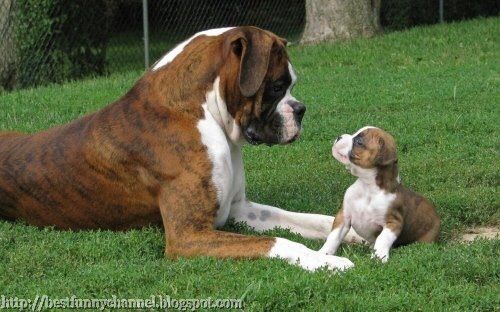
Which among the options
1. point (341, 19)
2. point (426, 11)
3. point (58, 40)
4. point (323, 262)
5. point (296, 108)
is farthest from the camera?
point (426, 11)

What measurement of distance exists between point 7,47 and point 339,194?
8.30 m

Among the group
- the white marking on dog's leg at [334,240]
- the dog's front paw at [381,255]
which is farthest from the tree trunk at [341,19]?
the dog's front paw at [381,255]

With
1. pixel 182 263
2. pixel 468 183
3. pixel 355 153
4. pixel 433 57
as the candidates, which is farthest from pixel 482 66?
pixel 182 263

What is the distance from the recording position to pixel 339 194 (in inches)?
299

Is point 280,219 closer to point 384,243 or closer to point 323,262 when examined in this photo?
point 384,243

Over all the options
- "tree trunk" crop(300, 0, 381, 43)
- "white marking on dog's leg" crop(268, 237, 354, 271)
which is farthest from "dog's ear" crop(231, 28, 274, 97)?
"tree trunk" crop(300, 0, 381, 43)

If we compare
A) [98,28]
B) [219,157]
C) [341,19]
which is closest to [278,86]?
[219,157]

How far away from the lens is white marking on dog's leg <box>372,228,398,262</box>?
19.1ft

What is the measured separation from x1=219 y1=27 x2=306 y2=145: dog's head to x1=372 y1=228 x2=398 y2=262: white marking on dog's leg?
84 centimetres

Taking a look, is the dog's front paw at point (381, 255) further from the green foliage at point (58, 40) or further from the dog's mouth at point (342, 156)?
the green foliage at point (58, 40)

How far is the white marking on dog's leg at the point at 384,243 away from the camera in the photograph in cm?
583

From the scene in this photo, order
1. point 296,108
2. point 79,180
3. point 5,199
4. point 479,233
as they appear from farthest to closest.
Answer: point 5,199 < point 479,233 < point 79,180 < point 296,108

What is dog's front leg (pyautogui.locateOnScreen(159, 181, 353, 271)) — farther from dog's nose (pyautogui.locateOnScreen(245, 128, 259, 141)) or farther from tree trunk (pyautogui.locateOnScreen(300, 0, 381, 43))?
tree trunk (pyautogui.locateOnScreen(300, 0, 381, 43))

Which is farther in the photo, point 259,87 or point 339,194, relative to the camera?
point 339,194
